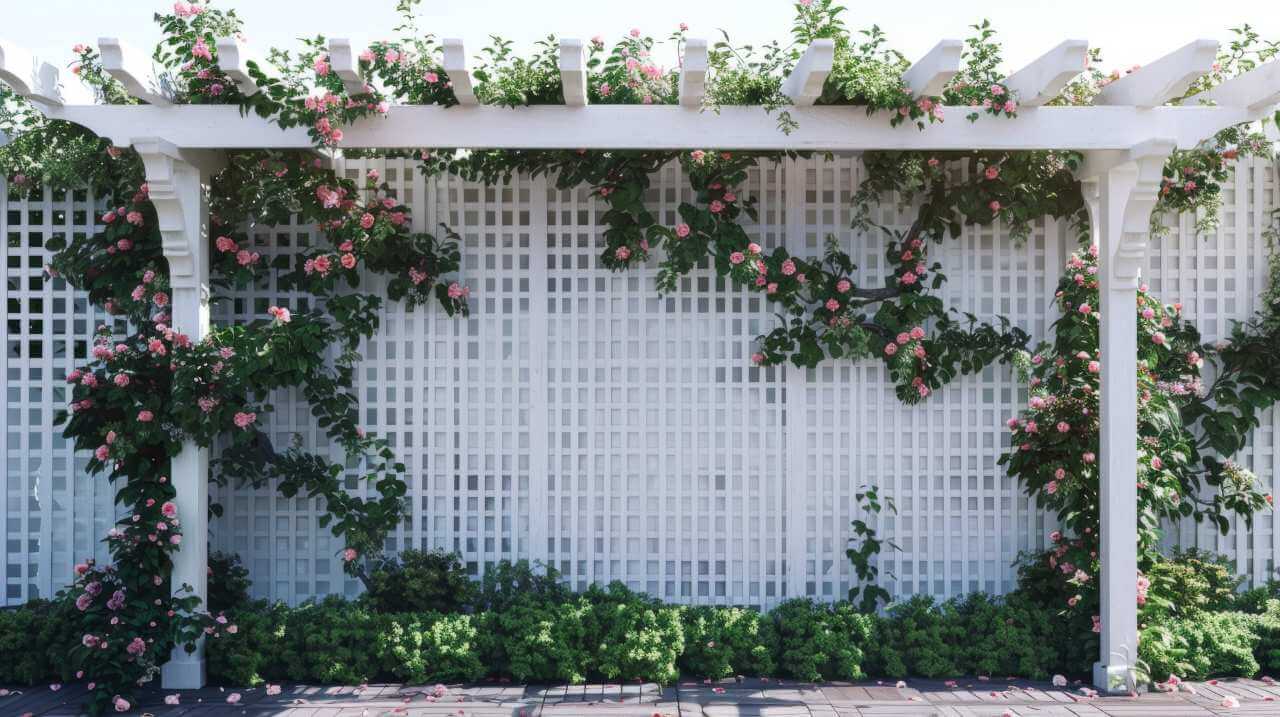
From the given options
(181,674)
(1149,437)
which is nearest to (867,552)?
(1149,437)

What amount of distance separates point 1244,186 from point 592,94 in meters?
3.30

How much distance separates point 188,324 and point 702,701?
8.83 ft

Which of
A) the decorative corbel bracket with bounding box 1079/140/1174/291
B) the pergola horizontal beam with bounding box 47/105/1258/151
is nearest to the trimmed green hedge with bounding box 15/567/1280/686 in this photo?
the decorative corbel bracket with bounding box 1079/140/1174/291

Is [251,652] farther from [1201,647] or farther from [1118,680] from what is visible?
[1201,647]

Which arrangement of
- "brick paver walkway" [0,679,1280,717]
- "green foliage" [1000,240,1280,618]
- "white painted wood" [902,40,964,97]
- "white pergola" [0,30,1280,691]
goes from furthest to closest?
"green foliage" [1000,240,1280,618]
"white pergola" [0,30,1280,691]
"brick paver walkway" [0,679,1280,717]
"white painted wood" [902,40,964,97]

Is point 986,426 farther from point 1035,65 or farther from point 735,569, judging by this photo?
point 1035,65

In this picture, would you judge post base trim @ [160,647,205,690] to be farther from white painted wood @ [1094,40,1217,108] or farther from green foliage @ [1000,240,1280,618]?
white painted wood @ [1094,40,1217,108]

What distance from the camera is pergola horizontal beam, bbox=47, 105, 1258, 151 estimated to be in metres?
4.03

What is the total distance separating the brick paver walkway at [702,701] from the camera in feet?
12.6

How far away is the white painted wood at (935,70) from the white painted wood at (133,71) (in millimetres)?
3076

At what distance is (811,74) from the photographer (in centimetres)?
372

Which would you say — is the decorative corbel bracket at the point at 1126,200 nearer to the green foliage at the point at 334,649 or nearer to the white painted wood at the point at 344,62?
the white painted wood at the point at 344,62

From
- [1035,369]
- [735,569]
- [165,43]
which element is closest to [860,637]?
[735,569]

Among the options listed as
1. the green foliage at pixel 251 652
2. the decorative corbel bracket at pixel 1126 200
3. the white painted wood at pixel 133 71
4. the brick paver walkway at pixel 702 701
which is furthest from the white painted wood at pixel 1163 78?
the green foliage at pixel 251 652
